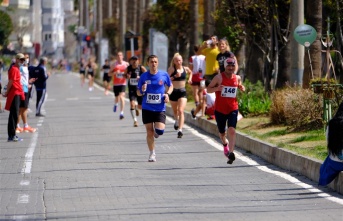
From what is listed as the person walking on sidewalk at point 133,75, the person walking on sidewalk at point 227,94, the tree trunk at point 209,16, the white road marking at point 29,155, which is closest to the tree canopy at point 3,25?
the tree trunk at point 209,16

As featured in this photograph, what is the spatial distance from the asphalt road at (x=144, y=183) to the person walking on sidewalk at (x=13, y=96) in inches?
13.0

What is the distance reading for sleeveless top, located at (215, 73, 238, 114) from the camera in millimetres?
18328

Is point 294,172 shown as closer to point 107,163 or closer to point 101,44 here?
point 107,163

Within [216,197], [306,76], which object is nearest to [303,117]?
[306,76]

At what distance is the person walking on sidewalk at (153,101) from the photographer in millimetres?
19031

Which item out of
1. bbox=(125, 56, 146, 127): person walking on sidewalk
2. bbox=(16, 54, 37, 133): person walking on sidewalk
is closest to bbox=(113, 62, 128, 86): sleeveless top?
bbox=(125, 56, 146, 127): person walking on sidewalk

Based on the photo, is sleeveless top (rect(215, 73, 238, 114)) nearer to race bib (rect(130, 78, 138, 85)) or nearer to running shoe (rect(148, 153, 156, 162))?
running shoe (rect(148, 153, 156, 162))

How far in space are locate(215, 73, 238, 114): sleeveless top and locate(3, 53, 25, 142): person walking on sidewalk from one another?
265 inches

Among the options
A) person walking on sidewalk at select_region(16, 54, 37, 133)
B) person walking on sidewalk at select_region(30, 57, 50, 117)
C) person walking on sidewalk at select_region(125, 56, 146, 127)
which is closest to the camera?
person walking on sidewalk at select_region(16, 54, 37, 133)

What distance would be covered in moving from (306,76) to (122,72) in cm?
850

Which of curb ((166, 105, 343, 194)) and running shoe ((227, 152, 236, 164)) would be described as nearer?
curb ((166, 105, 343, 194))

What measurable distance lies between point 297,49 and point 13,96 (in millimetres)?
6213

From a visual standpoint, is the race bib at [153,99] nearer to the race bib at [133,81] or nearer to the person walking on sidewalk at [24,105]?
the person walking on sidewalk at [24,105]

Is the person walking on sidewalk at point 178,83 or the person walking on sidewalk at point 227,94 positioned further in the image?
the person walking on sidewalk at point 178,83
